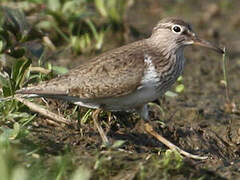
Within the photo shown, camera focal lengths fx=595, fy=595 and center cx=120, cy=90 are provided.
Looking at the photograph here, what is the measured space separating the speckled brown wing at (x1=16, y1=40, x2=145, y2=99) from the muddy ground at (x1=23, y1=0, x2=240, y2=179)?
44 cm

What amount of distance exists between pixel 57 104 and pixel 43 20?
2761 millimetres

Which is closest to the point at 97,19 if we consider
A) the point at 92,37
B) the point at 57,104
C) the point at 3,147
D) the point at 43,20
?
the point at 92,37

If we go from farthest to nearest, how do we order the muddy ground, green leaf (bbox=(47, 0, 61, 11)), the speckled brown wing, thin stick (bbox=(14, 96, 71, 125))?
green leaf (bbox=(47, 0, 61, 11)) → thin stick (bbox=(14, 96, 71, 125)) → the speckled brown wing → the muddy ground

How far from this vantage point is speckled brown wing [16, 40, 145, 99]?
633 cm

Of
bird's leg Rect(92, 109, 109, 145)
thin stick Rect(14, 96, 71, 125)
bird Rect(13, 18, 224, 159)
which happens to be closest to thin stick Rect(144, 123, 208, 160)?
bird Rect(13, 18, 224, 159)

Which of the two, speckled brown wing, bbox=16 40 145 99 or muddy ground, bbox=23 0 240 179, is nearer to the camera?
muddy ground, bbox=23 0 240 179

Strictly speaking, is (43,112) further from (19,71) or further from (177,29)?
(177,29)

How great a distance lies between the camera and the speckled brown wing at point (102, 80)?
6.33 metres

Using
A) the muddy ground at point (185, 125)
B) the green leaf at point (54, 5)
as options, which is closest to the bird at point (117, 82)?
the muddy ground at point (185, 125)

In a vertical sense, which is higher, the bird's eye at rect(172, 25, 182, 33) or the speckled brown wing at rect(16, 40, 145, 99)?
the bird's eye at rect(172, 25, 182, 33)

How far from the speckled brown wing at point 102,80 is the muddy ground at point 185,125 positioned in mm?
442

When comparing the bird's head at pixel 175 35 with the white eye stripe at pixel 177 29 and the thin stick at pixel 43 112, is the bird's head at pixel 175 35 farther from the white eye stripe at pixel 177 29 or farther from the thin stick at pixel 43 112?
the thin stick at pixel 43 112

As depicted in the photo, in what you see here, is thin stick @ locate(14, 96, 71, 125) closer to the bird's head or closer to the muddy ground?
the muddy ground

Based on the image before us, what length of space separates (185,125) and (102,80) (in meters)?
1.74
